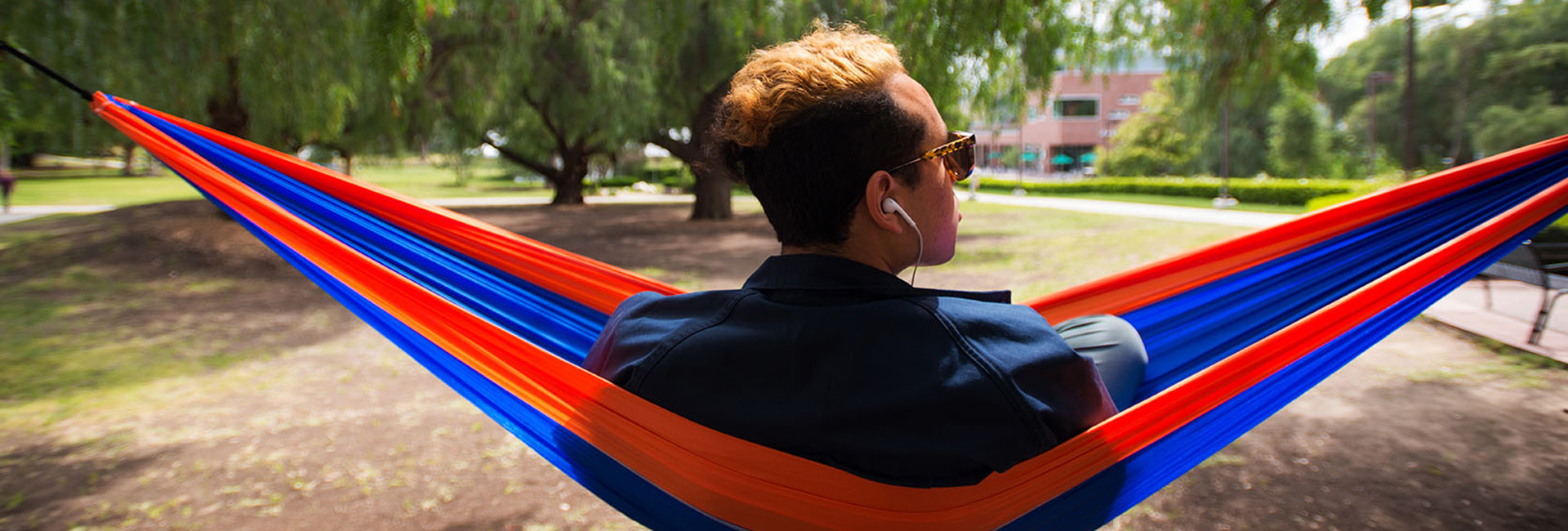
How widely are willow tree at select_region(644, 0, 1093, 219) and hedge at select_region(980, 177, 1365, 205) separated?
32.8 ft

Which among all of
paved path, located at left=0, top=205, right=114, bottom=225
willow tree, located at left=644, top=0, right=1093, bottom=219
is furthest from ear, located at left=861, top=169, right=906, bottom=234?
paved path, located at left=0, top=205, right=114, bottom=225

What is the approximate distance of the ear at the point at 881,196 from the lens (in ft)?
2.91

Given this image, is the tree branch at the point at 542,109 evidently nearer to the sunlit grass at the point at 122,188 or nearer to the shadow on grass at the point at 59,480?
the sunlit grass at the point at 122,188

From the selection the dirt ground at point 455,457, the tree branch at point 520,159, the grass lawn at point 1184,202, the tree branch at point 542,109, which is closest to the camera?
the dirt ground at point 455,457

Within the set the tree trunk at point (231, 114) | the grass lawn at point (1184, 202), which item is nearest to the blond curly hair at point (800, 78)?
the tree trunk at point (231, 114)

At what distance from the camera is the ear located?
0.89 m

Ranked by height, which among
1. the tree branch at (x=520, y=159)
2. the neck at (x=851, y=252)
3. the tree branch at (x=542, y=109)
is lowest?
the neck at (x=851, y=252)

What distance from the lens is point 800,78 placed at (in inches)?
34.3

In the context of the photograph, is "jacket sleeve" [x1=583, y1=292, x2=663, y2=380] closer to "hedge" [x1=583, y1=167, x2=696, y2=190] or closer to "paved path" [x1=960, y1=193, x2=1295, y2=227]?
"paved path" [x1=960, y1=193, x2=1295, y2=227]

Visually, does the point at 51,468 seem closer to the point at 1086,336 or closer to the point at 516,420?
the point at 516,420

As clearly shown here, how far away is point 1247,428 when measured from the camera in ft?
4.42

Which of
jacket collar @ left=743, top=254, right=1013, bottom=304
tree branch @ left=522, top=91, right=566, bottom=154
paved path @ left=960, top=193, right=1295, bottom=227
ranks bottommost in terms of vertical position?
paved path @ left=960, top=193, right=1295, bottom=227

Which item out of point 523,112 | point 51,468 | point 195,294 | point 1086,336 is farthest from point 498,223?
point 1086,336

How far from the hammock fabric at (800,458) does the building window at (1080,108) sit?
130 ft
